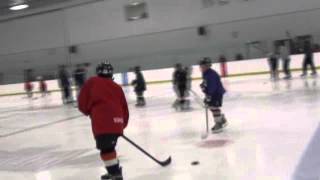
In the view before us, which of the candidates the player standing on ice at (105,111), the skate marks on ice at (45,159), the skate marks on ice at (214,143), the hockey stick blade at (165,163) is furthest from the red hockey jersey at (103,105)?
the skate marks on ice at (214,143)

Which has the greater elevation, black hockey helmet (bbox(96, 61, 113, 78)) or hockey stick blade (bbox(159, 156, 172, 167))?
black hockey helmet (bbox(96, 61, 113, 78))

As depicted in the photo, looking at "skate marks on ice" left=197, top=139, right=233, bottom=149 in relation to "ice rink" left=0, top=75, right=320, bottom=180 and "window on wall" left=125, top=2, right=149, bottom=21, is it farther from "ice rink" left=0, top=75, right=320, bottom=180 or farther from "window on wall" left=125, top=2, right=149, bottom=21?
"window on wall" left=125, top=2, right=149, bottom=21

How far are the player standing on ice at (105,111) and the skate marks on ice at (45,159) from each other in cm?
143

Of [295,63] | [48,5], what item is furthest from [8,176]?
[48,5]

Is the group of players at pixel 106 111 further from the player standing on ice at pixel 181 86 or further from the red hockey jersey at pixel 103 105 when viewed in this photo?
the player standing on ice at pixel 181 86

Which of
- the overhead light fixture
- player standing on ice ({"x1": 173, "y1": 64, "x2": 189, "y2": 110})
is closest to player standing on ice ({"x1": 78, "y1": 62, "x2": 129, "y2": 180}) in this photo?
player standing on ice ({"x1": 173, "y1": 64, "x2": 189, "y2": 110})

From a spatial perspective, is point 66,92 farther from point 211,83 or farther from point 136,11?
point 211,83

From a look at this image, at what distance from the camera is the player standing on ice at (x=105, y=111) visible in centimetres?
422

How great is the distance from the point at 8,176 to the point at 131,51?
1885cm

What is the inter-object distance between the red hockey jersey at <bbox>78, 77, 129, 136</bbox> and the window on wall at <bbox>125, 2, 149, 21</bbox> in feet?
65.7

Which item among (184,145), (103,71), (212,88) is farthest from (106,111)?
(212,88)

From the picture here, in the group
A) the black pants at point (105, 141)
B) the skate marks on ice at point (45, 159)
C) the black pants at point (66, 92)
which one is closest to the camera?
the black pants at point (105, 141)

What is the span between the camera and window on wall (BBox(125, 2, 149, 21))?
24.2 metres

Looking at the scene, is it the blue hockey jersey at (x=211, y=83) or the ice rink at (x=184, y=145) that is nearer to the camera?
the ice rink at (x=184, y=145)
